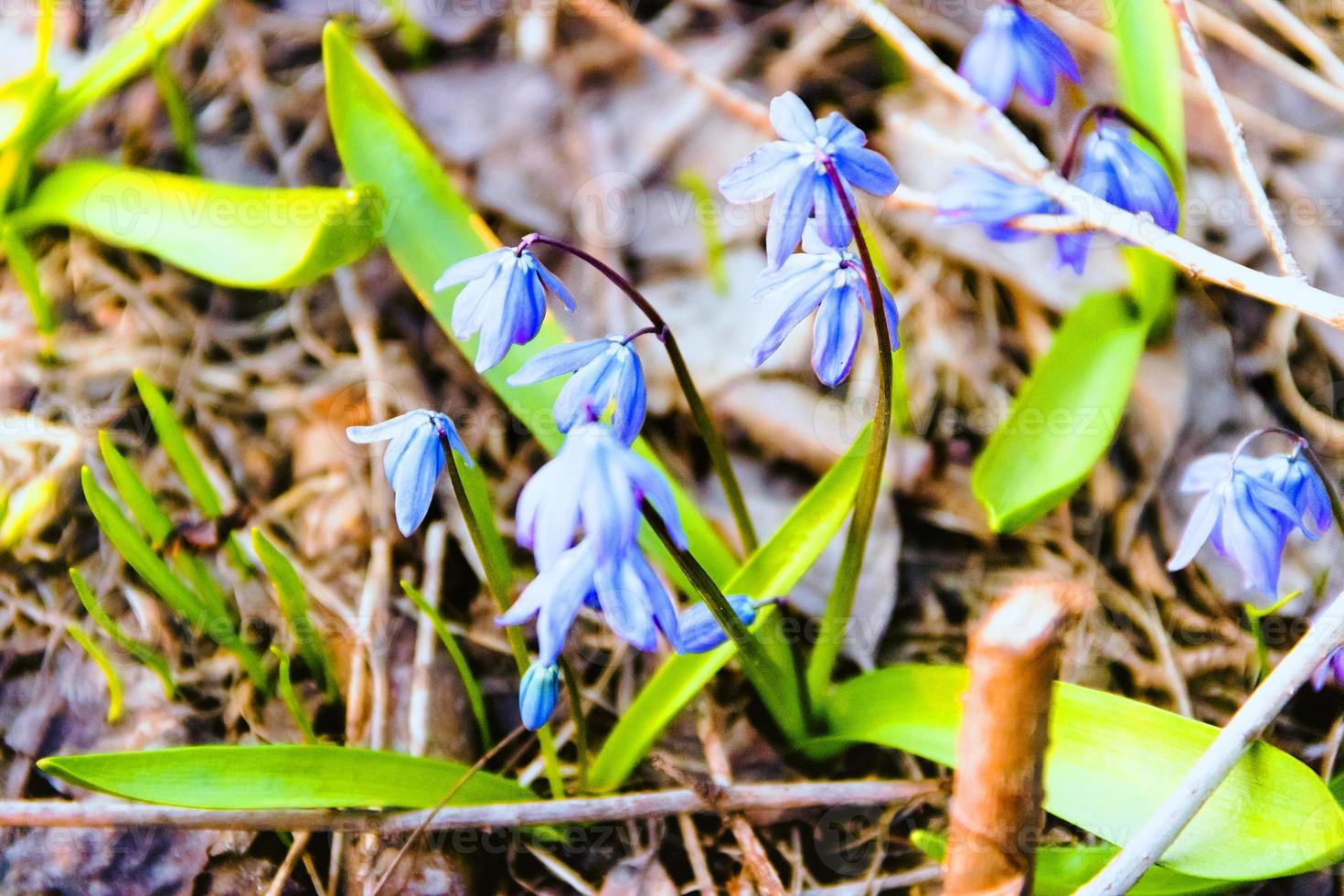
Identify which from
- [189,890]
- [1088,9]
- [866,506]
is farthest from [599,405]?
[1088,9]

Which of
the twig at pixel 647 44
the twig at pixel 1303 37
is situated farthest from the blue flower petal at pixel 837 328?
the twig at pixel 1303 37

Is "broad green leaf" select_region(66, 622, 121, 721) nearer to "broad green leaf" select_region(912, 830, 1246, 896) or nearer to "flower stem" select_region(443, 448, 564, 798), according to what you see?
"flower stem" select_region(443, 448, 564, 798)

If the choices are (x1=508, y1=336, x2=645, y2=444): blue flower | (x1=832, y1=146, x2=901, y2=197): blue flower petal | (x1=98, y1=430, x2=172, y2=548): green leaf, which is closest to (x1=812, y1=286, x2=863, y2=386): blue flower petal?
(x1=832, y1=146, x2=901, y2=197): blue flower petal

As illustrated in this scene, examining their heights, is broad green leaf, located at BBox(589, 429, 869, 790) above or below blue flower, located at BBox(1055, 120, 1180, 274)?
below

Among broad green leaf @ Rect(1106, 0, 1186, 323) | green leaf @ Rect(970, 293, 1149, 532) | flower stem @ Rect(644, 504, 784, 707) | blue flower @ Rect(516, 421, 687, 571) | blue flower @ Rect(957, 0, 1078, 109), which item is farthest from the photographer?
broad green leaf @ Rect(1106, 0, 1186, 323)

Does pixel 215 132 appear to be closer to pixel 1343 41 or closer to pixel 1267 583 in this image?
pixel 1267 583

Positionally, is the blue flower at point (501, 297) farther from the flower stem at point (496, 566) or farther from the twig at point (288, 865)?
the twig at point (288, 865)
